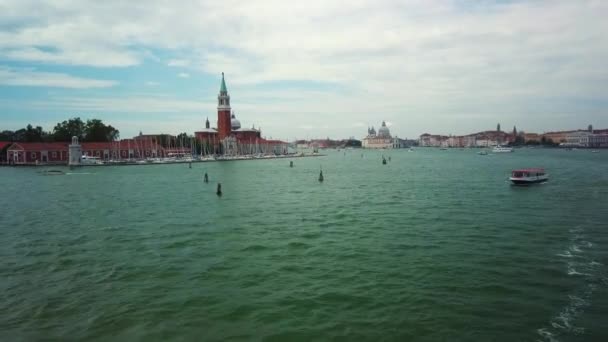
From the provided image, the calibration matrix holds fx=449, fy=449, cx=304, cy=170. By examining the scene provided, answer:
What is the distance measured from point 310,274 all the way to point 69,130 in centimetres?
9969

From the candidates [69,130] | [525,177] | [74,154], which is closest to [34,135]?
[69,130]

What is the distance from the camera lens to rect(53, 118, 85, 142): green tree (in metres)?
96.3

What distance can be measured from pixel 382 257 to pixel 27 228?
1657 cm

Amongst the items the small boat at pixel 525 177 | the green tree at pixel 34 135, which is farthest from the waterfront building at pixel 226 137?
the small boat at pixel 525 177

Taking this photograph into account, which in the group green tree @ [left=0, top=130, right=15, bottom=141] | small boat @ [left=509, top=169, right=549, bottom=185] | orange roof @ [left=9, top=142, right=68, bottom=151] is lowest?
small boat @ [left=509, top=169, right=549, bottom=185]

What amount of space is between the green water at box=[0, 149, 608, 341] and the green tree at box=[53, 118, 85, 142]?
80.8 m

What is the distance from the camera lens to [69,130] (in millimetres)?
97562

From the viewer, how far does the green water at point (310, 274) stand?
9.20m

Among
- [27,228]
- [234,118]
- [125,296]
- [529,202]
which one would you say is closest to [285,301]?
[125,296]

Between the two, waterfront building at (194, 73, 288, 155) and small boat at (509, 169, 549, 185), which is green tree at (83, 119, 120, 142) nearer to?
waterfront building at (194, 73, 288, 155)

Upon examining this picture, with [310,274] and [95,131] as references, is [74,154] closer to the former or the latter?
[95,131]

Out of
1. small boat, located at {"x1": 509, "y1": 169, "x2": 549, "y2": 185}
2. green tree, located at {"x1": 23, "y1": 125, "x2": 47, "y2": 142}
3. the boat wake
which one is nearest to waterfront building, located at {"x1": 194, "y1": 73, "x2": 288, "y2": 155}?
green tree, located at {"x1": 23, "y1": 125, "x2": 47, "y2": 142}

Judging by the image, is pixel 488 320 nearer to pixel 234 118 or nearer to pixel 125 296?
pixel 125 296

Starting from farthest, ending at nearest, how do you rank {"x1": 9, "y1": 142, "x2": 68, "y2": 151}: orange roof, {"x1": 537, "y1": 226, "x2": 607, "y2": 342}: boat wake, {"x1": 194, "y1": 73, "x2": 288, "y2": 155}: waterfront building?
{"x1": 194, "y1": 73, "x2": 288, "y2": 155}: waterfront building
{"x1": 9, "y1": 142, "x2": 68, "y2": 151}: orange roof
{"x1": 537, "y1": 226, "x2": 607, "y2": 342}: boat wake
